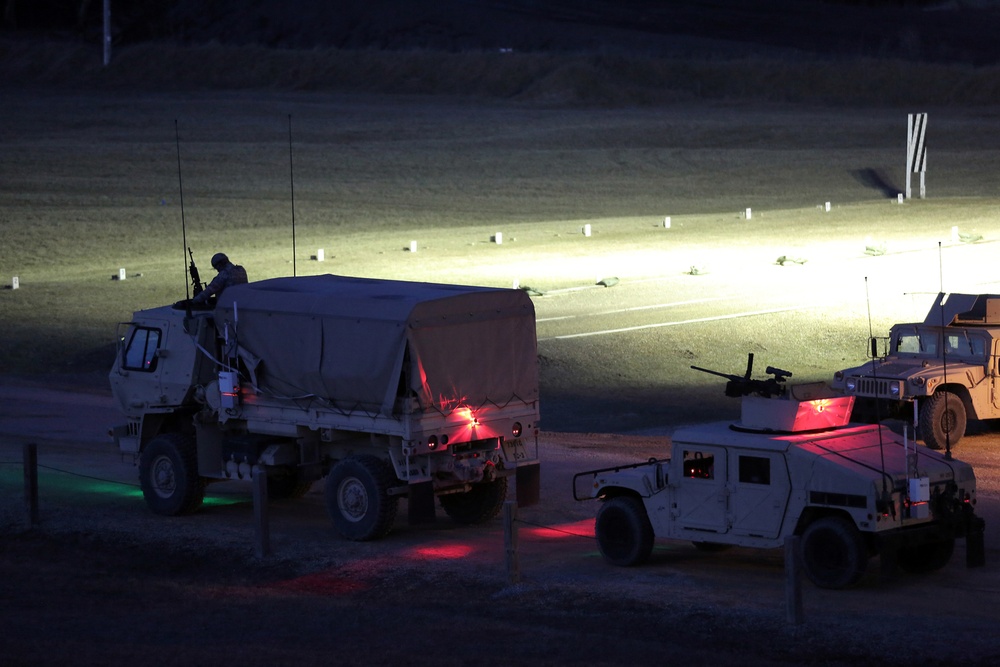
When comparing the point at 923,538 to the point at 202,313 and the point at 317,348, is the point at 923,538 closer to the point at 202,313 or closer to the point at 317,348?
the point at 317,348

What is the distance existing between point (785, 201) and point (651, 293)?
1876 centimetres

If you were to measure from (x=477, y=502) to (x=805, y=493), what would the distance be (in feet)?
15.7

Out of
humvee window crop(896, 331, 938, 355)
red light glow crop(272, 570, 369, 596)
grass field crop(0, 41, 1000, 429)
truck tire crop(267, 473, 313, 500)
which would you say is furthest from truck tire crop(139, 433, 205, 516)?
humvee window crop(896, 331, 938, 355)

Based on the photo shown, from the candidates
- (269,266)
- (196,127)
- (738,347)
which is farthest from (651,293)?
(196,127)

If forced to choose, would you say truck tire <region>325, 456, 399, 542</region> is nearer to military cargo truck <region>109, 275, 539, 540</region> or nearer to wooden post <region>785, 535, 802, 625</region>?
military cargo truck <region>109, 275, 539, 540</region>

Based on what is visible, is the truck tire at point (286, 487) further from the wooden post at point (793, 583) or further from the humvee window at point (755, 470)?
the wooden post at point (793, 583)

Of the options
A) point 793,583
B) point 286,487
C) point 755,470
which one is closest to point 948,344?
point 755,470

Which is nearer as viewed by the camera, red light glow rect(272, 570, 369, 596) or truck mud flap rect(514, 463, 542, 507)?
red light glow rect(272, 570, 369, 596)

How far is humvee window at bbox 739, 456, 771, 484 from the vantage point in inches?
567

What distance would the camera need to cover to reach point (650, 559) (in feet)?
52.1

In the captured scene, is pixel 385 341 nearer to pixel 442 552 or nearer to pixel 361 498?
pixel 361 498

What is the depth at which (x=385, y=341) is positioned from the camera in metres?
16.0

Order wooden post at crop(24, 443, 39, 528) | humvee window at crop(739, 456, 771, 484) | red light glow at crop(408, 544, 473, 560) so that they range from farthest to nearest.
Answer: wooden post at crop(24, 443, 39, 528) → red light glow at crop(408, 544, 473, 560) → humvee window at crop(739, 456, 771, 484)

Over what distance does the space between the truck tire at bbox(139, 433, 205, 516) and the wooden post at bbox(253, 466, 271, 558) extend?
211 centimetres
